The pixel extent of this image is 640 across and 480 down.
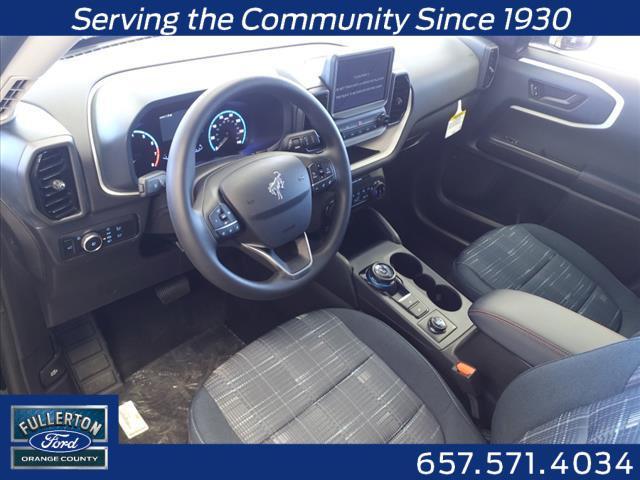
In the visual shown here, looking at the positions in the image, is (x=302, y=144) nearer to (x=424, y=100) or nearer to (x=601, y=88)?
(x=424, y=100)

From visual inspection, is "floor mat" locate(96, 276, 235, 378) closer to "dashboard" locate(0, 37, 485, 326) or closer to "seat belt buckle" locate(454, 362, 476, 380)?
"dashboard" locate(0, 37, 485, 326)

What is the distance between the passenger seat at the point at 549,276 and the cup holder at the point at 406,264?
107 mm

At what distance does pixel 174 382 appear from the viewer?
162 centimetres

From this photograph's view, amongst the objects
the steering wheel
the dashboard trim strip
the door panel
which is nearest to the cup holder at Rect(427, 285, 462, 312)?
the steering wheel

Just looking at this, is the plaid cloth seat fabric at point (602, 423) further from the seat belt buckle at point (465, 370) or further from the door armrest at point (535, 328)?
the seat belt buckle at point (465, 370)

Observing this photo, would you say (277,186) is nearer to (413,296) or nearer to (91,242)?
(91,242)

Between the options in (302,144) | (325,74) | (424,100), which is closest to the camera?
(302,144)

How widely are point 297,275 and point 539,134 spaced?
116 centimetres

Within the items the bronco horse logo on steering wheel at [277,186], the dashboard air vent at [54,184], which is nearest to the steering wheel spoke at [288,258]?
the bronco horse logo on steering wheel at [277,186]

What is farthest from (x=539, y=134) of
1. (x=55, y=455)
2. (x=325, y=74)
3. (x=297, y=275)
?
(x=55, y=455)

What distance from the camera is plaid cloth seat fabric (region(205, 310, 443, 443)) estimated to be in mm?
1051

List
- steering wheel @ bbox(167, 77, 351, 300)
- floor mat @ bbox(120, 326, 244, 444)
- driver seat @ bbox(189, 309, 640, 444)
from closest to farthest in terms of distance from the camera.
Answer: driver seat @ bbox(189, 309, 640, 444) → steering wheel @ bbox(167, 77, 351, 300) → floor mat @ bbox(120, 326, 244, 444)

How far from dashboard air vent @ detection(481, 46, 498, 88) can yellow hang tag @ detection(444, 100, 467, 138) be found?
0.37 ft

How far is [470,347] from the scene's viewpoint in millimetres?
1301
